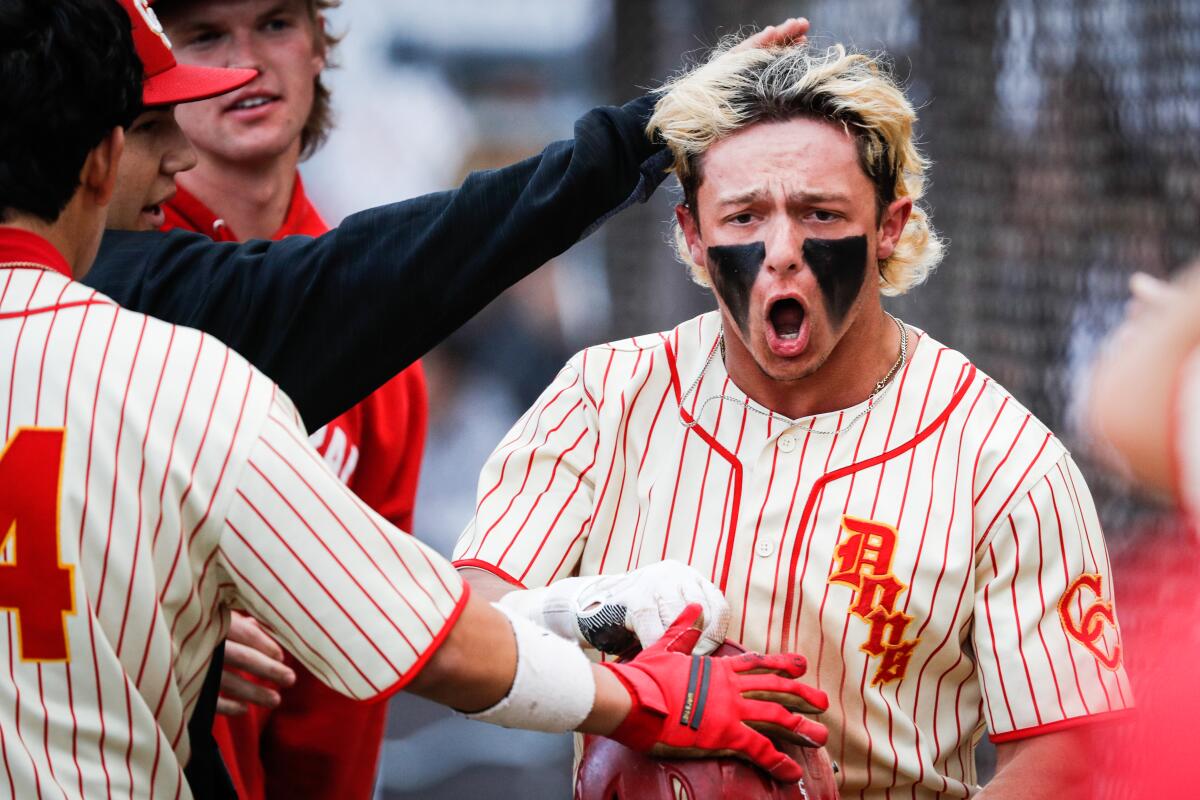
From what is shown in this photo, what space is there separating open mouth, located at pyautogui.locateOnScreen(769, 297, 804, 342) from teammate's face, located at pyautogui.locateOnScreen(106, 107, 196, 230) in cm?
100

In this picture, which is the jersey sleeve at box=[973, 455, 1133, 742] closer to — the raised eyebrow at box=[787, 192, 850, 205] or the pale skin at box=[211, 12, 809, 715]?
the raised eyebrow at box=[787, 192, 850, 205]

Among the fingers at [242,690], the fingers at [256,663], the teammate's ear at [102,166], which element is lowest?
the fingers at [242,690]

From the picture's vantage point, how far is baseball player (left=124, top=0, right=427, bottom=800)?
138 inches

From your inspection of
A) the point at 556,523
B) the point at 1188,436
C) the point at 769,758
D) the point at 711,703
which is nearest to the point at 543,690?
the point at 711,703

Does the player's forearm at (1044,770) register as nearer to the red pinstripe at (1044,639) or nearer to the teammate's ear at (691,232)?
the red pinstripe at (1044,639)

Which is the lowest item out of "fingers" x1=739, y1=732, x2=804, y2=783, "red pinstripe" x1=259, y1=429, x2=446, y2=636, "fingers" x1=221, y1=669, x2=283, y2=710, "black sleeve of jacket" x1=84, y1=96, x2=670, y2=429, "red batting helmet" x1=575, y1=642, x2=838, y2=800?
"fingers" x1=221, y1=669, x2=283, y2=710

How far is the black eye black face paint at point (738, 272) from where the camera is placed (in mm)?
2588

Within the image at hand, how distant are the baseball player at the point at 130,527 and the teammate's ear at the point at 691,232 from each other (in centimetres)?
92

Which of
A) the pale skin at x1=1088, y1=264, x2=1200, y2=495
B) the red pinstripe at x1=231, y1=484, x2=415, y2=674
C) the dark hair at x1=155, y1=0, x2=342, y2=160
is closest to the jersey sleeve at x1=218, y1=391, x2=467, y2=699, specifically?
the red pinstripe at x1=231, y1=484, x2=415, y2=674

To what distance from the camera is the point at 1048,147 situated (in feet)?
14.7

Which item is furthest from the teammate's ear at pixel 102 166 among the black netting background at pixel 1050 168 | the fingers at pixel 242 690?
the black netting background at pixel 1050 168

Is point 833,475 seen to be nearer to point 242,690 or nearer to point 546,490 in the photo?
point 546,490

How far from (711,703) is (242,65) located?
2.07 metres

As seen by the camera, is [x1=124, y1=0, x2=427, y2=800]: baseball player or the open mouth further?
[x1=124, y1=0, x2=427, y2=800]: baseball player
